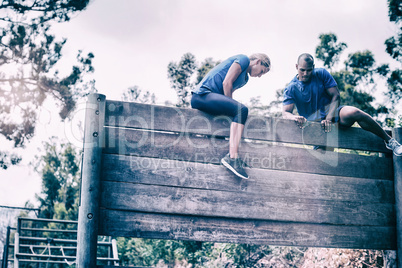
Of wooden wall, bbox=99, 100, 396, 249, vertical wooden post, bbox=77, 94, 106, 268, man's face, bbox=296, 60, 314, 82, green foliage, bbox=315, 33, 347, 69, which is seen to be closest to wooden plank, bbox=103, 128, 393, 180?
wooden wall, bbox=99, 100, 396, 249

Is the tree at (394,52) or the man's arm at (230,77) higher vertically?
the tree at (394,52)

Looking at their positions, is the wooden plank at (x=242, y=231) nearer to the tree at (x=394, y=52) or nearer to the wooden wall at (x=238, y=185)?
the wooden wall at (x=238, y=185)

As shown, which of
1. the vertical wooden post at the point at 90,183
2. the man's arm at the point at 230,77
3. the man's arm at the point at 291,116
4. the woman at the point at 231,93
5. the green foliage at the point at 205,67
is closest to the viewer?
the vertical wooden post at the point at 90,183

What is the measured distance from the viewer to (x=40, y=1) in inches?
500

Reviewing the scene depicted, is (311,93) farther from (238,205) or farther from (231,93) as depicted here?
(238,205)

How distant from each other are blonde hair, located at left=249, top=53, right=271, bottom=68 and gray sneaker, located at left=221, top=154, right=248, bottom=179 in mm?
1048

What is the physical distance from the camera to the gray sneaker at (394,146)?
148 inches

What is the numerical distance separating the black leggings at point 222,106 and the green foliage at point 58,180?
1260 cm

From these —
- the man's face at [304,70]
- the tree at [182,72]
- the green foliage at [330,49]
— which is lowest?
the man's face at [304,70]

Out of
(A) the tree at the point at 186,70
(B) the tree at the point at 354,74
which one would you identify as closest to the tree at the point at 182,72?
(A) the tree at the point at 186,70

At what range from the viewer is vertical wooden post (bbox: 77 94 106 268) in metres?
2.96

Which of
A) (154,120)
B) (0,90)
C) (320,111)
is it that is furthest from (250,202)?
(0,90)

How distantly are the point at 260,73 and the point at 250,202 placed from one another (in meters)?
1.30

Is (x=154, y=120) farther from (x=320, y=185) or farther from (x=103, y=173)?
(x=320, y=185)
